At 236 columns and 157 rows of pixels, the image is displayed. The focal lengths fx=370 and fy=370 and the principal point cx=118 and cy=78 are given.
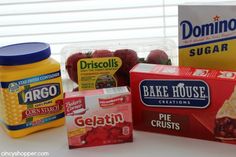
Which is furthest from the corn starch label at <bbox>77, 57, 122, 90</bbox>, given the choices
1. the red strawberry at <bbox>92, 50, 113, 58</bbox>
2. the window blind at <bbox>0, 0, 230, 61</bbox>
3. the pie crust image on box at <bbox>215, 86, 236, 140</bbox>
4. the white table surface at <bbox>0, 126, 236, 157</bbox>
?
the window blind at <bbox>0, 0, 230, 61</bbox>

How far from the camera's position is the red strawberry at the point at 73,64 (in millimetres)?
890

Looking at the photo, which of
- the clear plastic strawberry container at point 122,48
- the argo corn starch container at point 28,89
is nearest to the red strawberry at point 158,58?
the clear plastic strawberry container at point 122,48

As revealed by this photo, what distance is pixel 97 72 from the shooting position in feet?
2.87

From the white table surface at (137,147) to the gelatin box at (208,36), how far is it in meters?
0.18

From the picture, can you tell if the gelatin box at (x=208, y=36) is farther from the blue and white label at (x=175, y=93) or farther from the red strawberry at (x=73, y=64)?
the red strawberry at (x=73, y=64)

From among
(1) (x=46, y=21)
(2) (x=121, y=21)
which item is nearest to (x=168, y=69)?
(2) (x=121, y=21)

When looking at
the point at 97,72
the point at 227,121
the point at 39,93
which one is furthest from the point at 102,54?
the point at 227,121

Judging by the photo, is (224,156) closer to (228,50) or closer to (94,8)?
(228,50)

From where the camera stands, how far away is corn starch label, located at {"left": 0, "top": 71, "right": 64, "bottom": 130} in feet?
2.56

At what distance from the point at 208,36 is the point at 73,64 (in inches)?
12.7

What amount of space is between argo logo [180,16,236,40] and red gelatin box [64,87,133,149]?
0.65 ft

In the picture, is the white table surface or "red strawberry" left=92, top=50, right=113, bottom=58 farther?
"red strawberry" left=92, top=50, right=113, bottom=58

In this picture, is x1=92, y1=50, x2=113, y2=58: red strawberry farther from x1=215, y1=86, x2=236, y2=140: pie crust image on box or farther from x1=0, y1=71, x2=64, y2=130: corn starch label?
x1=215, y1=86, x2=236, y2=140: pie crust image on box

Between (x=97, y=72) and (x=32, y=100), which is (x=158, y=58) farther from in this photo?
(x=32, y=100)
